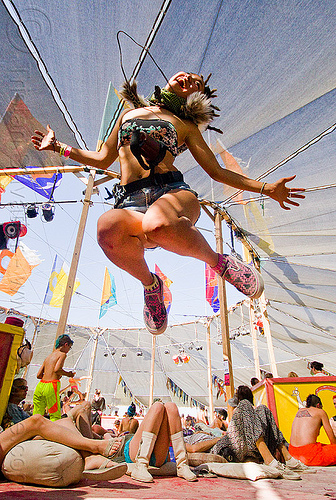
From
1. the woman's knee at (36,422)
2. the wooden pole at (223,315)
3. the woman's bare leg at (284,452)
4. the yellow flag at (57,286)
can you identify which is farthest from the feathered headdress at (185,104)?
the yellow flag at (57,286)

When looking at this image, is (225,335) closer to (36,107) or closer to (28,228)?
(36,107)

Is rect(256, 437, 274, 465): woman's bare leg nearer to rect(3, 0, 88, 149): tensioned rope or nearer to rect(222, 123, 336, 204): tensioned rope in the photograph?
rect(222, 123, 336, 204): tensioned rope

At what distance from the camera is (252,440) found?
2633 mm

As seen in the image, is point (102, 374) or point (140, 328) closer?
point (140, 328)

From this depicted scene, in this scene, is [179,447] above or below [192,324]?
below

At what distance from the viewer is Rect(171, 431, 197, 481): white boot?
1646mm

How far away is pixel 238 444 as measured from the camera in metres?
2.62

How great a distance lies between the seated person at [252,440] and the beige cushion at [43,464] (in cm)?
174

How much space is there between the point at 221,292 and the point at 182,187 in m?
4.34

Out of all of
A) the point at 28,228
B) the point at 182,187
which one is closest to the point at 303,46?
the point at 182,187

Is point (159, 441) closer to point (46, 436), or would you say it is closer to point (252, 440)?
point (46, 436)

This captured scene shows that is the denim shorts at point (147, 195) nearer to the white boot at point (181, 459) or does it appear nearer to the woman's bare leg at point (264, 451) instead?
the white boot at point (181, 459)

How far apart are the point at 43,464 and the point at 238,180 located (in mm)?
1532

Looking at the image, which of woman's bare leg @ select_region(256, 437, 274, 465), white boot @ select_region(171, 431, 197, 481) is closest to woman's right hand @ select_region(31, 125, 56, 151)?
white boot @ select_region(171, 431, 197, 481)
